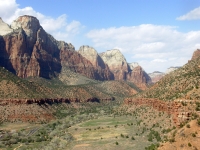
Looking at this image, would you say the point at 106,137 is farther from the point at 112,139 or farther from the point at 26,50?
the point at 26,50

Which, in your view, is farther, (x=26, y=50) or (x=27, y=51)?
(x=27, y=51)

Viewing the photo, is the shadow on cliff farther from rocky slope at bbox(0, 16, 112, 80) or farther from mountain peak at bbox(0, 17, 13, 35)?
mountain peak at bbox(0, 17, 13, 35)

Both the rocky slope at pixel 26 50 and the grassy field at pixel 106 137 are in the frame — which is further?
the rocky slope at pixel 26 50

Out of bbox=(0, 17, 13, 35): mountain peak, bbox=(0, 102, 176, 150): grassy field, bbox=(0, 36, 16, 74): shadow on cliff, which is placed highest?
bbox=(0, 17, 13, 35): mountain peak

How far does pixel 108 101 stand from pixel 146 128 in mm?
93948

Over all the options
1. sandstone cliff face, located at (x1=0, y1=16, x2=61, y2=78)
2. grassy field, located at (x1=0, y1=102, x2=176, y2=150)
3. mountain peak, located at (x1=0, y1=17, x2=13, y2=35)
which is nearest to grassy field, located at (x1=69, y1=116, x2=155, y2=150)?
grassy field, located at (x1=0, y1=102, x2=176, y2=150)

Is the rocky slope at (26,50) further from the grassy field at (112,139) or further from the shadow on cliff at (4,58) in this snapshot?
the grassy field at (112,139)

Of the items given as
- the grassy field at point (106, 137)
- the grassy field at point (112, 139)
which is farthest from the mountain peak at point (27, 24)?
the grassy field at point (112, 139)

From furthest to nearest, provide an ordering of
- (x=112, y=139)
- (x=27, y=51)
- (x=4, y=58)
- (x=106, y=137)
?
(x=27, y=51) → (x=4, y=58) → (x=106, y=137) → (x=112, y=139)

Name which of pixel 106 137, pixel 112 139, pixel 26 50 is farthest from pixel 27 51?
pixel 112 139

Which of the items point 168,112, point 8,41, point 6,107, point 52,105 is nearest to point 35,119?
point 6,107

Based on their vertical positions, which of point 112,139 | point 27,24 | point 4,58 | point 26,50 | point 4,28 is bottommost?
point 112,139

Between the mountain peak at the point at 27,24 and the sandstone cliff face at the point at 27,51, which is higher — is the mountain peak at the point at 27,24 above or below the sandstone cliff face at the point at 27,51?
above

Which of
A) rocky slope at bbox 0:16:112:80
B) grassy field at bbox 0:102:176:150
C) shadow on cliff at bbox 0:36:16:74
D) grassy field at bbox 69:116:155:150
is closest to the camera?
grassy field at bbox 69:116:155:150
